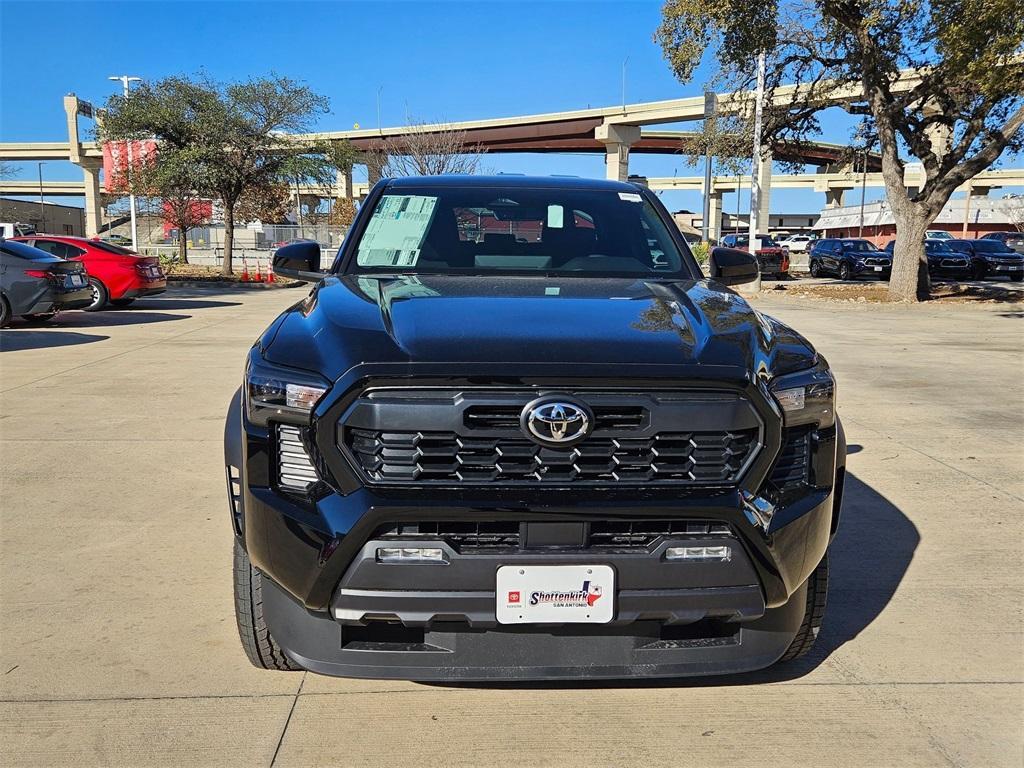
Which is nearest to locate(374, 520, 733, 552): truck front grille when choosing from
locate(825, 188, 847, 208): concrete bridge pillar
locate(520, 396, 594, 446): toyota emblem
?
locate(520, 396, 594, 446): toyota emblem

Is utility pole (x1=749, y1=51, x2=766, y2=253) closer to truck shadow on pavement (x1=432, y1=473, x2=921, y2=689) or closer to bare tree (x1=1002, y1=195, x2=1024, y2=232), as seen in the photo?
truck shadow on pavement (x1=432, y1=473, x2=921, y2=689)

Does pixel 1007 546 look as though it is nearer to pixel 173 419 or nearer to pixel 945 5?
pixel 173 419

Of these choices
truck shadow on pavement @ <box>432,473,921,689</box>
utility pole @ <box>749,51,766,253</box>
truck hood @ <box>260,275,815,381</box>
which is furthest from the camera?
utility pole @ <box>749,51,766,253</box>

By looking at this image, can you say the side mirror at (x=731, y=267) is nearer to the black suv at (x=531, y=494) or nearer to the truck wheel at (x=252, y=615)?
the black suv at (x=531, y=494)

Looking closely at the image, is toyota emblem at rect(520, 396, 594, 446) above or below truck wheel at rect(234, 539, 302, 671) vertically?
above

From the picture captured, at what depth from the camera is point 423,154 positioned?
51938 mm

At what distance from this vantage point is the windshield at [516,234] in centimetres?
393

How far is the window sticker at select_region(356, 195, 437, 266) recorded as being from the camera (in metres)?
3.96

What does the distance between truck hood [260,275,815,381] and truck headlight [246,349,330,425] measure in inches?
1.6

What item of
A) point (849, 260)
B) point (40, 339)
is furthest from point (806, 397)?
point (849, 260)

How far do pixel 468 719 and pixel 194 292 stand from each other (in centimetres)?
2386

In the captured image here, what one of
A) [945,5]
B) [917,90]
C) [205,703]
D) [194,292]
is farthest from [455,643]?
[194,292]

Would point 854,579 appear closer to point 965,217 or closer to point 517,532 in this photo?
point 517,532

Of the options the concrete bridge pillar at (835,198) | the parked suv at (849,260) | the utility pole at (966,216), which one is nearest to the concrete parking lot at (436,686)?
the parked suv at (849,260)
